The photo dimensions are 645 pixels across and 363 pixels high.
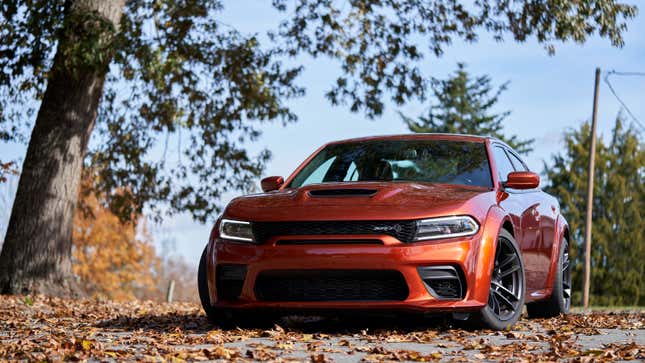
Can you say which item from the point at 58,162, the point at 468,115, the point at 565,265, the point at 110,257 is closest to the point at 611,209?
the point at 468,115

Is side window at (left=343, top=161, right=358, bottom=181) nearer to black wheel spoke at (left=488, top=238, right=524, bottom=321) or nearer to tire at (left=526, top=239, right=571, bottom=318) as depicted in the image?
black wheel spoke at (left=488, top=238, right=524, bottom=321)

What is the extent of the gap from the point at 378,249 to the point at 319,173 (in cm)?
180

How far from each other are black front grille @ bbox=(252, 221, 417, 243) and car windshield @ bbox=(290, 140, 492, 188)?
46.4 inches

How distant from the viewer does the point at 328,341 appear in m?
6.25

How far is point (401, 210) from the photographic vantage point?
6.30m

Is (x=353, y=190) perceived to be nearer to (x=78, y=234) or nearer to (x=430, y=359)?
(x=430, y=359)

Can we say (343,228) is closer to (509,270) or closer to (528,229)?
(509,270)

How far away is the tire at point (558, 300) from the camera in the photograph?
28.6 feet

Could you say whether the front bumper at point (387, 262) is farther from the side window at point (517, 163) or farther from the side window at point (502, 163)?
the side window at point (517, 163)

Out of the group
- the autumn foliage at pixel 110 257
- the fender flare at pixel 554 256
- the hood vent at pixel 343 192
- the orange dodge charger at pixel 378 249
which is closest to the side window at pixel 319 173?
the orange dodge charger at pixel 378 249

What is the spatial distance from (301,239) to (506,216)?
1.62m

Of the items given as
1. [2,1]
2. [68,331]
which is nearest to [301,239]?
[68,331]

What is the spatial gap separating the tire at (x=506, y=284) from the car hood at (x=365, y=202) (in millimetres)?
392

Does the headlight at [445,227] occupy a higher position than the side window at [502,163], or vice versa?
the side window at [502,163]
